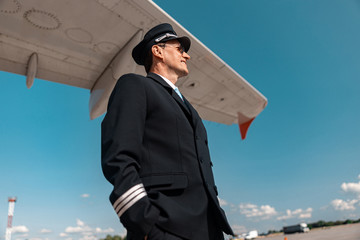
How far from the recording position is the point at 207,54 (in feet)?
19.6

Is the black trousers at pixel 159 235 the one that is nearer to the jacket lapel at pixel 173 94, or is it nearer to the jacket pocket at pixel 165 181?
the jacket pocket at pixel 165 181

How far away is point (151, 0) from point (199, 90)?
11.0 feet

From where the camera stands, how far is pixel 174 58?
6.35ft

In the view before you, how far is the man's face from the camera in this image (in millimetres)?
1920

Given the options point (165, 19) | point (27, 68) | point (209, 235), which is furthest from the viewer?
point (27, 68)

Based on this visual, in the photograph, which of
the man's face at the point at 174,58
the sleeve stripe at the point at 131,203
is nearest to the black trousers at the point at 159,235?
the sleeve stripe at the point at 131,203

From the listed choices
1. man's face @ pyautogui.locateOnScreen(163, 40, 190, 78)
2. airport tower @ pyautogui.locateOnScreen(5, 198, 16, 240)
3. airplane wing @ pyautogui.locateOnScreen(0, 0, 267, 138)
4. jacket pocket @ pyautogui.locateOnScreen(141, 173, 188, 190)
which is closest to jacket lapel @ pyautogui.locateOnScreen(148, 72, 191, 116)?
man's face @ pyautogui.locateOnScreen(163, 40, 190, 78)

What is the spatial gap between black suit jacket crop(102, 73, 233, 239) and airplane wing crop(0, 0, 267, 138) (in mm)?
3556

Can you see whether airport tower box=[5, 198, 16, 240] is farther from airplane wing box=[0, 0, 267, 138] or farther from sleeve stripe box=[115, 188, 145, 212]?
sleeve stripe box=[115, 188, 145, 212]

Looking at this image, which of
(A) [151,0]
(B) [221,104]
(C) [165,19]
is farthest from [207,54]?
(B) [221,104]

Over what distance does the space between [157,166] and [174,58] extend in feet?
3.17

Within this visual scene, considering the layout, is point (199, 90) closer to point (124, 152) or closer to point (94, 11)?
point (94, 11)

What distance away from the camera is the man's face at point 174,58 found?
1920mm

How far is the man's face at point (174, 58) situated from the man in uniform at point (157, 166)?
232 mm
